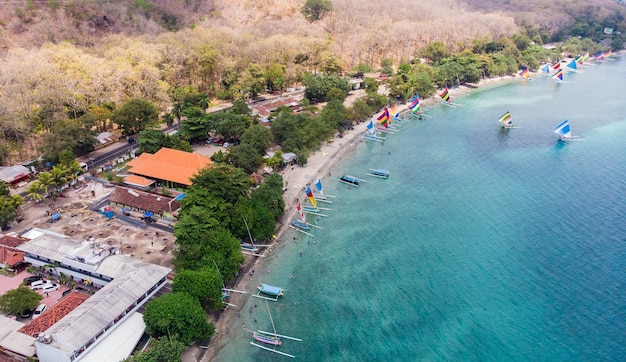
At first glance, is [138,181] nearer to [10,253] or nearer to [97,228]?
[97,228]

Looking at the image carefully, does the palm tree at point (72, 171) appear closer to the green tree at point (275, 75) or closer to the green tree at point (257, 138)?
the green tree at point (257, 138)

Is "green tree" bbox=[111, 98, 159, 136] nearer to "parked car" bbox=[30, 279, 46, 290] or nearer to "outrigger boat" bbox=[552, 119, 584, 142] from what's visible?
"parked car" bbox=[30, 279, 46, 290]

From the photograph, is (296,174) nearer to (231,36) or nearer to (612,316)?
(612,316)

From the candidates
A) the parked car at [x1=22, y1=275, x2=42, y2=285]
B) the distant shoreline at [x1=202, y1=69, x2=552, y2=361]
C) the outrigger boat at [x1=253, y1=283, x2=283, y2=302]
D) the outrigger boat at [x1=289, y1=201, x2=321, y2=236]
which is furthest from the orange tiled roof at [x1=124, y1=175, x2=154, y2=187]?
the outrigger boat at [x1=253, y1=283, x2=283, y2=302]

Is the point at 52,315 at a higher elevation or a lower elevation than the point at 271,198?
lower

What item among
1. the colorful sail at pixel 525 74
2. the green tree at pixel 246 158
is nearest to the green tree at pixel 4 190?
the green tree at pixel 246 158

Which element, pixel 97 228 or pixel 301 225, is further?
pixel 301 225

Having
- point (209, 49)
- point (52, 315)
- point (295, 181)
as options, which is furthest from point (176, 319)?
point (209, 49)
